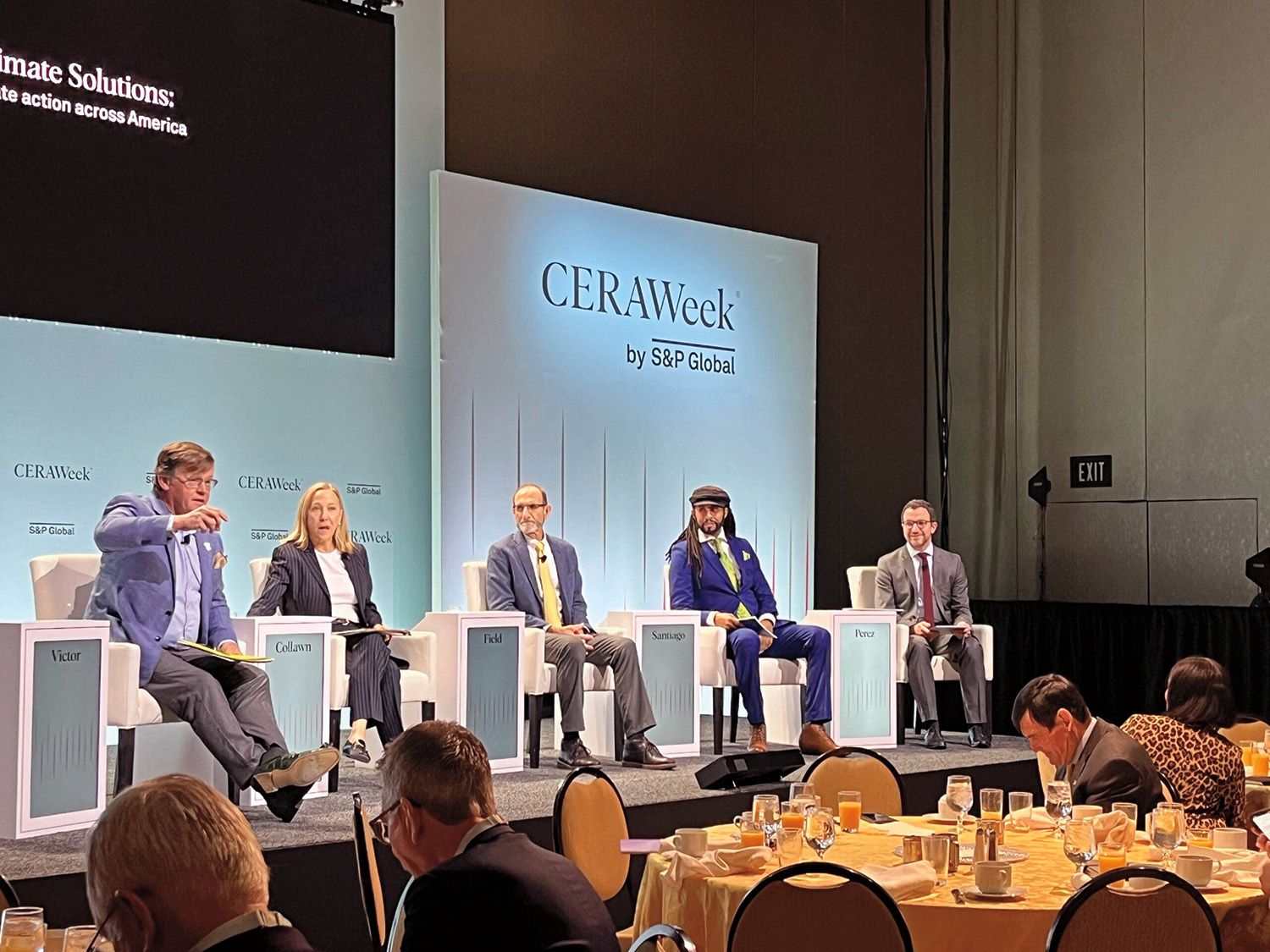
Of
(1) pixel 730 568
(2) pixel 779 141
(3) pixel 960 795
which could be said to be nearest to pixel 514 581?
(1) pixel 730 568

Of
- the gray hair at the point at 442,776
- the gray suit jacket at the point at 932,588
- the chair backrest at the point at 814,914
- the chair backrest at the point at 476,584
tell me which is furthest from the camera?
the gray suit jacket at the point at 932,588

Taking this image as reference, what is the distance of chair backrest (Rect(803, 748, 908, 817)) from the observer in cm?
456

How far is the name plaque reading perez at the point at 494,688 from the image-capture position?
628 cm

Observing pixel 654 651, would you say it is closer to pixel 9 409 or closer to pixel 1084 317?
pixel 9 409

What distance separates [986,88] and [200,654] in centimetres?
715

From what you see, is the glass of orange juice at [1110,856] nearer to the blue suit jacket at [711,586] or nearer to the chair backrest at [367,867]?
the chair backrest at [367,867]

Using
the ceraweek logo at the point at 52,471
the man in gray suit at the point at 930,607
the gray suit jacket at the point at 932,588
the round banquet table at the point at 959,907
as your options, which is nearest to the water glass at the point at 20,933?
the round banquet table at the point at 959,907

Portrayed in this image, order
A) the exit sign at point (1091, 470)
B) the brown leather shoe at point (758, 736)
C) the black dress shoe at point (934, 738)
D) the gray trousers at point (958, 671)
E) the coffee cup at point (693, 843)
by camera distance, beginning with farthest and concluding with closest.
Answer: the exit sign at point (1091, 470)
the gray trousers at point (958, 671)
the black dress shoe at point (934, 738)
the brown leather shoe at point (758, 736)
the coffee cup at point (693, 843)

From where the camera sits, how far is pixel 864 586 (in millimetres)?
8273

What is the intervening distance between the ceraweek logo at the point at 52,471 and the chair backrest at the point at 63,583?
3.79 ft

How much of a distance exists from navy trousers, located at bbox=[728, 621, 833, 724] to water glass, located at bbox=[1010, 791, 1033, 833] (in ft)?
9.80

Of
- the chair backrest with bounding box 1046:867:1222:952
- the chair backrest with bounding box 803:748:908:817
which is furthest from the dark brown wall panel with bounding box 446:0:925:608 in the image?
the chair backrest with bounding box 1046:867:1222:952

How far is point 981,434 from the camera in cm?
1039

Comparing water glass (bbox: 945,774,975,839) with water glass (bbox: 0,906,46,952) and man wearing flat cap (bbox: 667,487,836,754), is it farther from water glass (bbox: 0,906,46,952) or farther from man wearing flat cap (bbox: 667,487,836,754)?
man wearing flat cap (bbox: 667,487,836,754)
